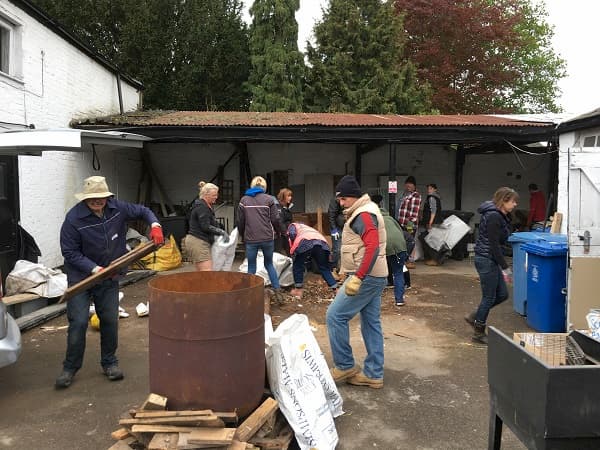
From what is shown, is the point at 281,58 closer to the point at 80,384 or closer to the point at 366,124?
the point at 366,124

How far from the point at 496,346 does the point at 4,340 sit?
11.5 ft

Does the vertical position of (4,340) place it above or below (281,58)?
below

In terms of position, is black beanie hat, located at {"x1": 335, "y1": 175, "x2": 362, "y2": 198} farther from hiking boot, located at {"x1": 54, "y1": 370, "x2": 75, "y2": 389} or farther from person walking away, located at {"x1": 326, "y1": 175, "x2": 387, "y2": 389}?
hiking boot, located at {"x1": 54, "y1": 370, "x2": 75, "y2": 389}

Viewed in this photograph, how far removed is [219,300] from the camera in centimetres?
298

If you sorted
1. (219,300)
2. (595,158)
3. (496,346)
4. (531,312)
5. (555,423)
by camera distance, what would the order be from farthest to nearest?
(531,312)
(595,158)
(219,300)
(496,346)
(555,423)

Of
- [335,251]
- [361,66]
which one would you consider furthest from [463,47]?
[335,251]

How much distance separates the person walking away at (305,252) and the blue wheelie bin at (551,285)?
2.86 m

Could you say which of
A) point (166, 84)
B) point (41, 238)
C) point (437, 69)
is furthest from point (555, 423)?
point (437, 69)

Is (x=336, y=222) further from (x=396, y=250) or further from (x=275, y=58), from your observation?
(x=275, y=58)

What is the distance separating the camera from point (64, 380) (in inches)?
164

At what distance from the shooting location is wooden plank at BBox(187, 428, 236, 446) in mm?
2755

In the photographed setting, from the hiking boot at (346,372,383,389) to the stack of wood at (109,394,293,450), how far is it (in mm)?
1236

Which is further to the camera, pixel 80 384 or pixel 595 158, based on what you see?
pixel 595 158

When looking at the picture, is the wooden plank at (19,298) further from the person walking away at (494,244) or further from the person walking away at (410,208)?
the person walking away at (410,208)
